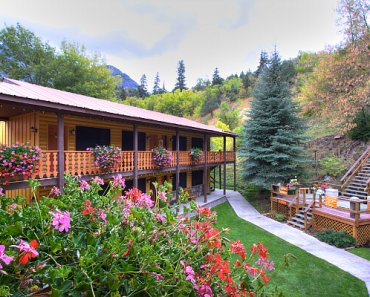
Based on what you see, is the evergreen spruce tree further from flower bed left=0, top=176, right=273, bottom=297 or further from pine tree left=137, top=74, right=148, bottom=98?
pine tree left=137, top=74, right=148, bottom=98

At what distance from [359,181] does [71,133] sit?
15.3 metres

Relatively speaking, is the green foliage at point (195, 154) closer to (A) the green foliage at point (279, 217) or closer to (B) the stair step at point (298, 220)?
(A) the green foliage at point (279, 217)

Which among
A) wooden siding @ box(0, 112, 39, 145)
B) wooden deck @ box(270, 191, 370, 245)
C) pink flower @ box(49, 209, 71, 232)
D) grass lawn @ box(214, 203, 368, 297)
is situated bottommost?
grass lawn @ box(214, 203, 368, 297)

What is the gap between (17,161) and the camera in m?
5.81

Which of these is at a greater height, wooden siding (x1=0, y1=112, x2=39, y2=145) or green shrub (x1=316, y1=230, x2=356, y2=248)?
wooden siding (x1=0, y1=112, x2=39, y2=145)

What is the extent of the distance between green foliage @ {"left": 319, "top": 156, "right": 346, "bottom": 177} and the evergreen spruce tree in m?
3.10

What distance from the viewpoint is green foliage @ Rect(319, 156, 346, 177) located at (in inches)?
642

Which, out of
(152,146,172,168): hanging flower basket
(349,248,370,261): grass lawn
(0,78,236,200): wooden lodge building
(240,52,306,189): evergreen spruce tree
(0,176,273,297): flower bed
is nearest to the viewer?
(0,176,273,297): flower bed

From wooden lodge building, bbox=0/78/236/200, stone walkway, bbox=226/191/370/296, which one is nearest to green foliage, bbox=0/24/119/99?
wooden lodge building, bbox=0/78/236/200

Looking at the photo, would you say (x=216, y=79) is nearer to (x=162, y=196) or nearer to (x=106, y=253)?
(x=162, y=196)

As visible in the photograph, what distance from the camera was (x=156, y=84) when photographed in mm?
82000

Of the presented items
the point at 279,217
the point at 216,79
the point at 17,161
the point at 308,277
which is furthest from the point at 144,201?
the point at 216,79

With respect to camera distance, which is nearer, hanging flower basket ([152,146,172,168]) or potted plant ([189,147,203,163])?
hanging flower basket ([152,146,172,168])

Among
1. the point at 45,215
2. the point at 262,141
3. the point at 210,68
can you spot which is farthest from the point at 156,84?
the point at 45,215
